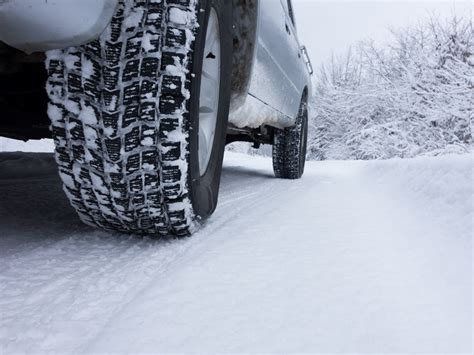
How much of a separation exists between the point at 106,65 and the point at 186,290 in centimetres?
52

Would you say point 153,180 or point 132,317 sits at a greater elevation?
point 153,180

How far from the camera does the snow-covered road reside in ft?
2.03

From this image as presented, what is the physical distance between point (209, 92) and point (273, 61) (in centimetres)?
81

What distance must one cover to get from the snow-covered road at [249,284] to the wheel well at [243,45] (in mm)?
501

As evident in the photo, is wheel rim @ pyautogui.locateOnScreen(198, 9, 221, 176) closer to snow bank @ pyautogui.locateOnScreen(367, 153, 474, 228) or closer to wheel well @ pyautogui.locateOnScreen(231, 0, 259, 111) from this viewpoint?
wheel well @ pyautogui.locateOnScreen(231, 0, 259, 111)

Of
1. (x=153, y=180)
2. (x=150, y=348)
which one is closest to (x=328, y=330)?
(x=150, y=348)

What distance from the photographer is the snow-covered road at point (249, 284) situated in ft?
2.03

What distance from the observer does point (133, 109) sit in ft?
2.94

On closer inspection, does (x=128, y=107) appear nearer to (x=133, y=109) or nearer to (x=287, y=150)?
(x=133, y=109)

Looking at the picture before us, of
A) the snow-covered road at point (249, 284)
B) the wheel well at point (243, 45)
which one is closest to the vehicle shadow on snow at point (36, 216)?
the snow-covered road at point (249, 284)

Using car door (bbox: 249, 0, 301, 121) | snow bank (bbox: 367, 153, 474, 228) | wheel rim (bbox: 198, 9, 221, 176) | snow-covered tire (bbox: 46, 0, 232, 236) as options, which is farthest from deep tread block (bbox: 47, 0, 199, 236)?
snow bank (bbox: 367, 153, 474, 228)

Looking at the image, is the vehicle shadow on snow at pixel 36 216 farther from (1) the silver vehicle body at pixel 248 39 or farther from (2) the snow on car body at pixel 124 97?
(1) the silver vehicle body at pixel 248 39

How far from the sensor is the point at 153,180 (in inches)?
37.3

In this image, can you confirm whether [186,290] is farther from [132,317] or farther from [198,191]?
[198,191]
